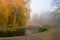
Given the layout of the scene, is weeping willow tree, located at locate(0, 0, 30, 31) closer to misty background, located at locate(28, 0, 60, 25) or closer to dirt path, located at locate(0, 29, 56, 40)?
misty background, located at locate(28, 0, 60, 25)

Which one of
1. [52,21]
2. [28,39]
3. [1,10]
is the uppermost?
[1,10]

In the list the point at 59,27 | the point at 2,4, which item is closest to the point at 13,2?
the point at 2,4

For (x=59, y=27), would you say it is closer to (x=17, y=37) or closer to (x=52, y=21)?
(x=52, y=21)

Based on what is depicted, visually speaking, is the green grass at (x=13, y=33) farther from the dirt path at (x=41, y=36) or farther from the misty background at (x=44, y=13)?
the misty background at (x=44, y=13)

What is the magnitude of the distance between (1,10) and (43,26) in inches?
32.7

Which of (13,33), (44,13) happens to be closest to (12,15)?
(13,33)

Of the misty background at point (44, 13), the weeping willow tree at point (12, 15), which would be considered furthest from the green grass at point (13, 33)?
the misty background at point (44, 13)

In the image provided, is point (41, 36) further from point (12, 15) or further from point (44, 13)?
point (12, 15)

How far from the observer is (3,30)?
1982mm

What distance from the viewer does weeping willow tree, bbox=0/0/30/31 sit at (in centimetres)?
200

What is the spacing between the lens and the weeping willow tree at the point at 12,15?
2.00 m

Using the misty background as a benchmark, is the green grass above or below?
below

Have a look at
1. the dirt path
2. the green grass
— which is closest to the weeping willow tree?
the green grass

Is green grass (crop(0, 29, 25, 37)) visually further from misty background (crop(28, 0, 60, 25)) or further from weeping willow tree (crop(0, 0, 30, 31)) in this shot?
misty background (crop(28, 0, 60, 25))
